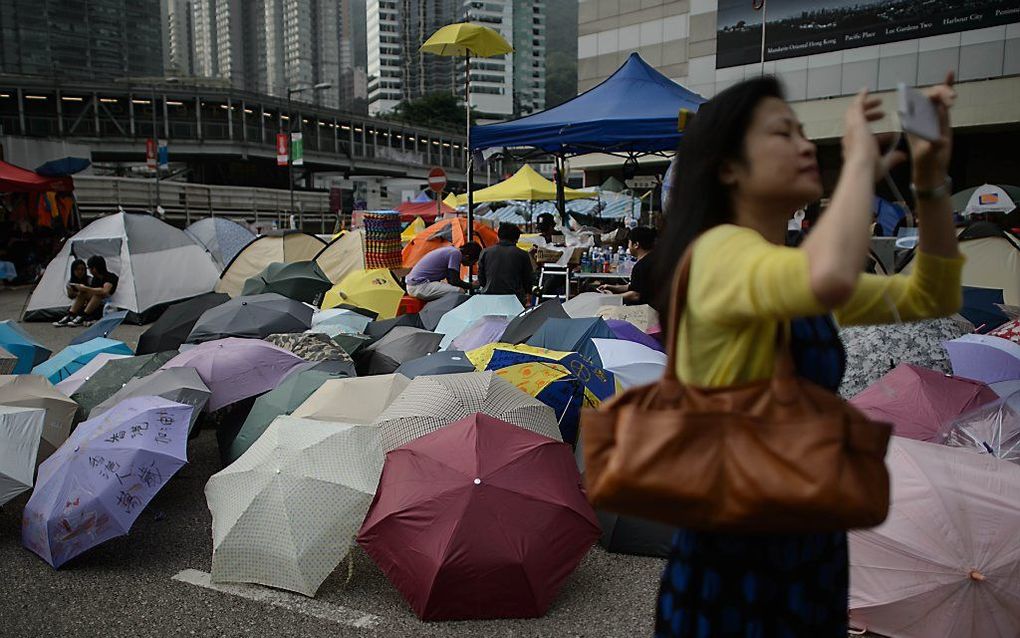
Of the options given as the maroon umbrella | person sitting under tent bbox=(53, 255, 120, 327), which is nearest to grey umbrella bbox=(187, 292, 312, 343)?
the maroon umbrella

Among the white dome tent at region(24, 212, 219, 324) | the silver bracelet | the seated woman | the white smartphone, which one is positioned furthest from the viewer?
the white dome tent at region(24, 212, 219, 324)

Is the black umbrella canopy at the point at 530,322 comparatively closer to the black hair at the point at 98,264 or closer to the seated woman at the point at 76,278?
the black hair at the point at 98,264

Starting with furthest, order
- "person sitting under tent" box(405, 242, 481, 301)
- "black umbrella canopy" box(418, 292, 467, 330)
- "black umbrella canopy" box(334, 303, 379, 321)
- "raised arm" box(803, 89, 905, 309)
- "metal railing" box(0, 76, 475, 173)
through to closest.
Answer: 1. "metal railing" box(0, 76, 475, 173)
2. "person sitting under tent" box(405, 242, 481, 301)
3. "black umbrella canopy" box(334, 303, 379, 321)
4. "black umbrella canopy" box(418, 292, 467, 330)
5. "raised arm" box(803, 89, 905, 309)

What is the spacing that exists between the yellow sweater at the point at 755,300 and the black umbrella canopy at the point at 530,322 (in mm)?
4368

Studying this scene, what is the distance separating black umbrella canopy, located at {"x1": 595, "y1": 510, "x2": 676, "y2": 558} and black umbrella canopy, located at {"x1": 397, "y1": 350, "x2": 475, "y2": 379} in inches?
53.4

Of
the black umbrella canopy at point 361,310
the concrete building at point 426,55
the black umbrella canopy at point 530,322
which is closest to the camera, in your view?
the black umbrella canopy at point 530,322

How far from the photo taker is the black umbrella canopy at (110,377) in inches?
213

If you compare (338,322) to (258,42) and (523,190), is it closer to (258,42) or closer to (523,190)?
(523,190)

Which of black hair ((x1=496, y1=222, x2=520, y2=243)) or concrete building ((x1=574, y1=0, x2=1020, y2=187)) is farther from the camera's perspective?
concrete building ((x1=574, y1=0, x2=1020, y2=187))

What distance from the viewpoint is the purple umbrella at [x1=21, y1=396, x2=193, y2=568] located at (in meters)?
3.85

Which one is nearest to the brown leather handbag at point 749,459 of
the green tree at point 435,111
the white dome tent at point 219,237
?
the white dome tent at point 219,237

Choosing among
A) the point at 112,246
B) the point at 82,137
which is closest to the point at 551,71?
the point at 82,137

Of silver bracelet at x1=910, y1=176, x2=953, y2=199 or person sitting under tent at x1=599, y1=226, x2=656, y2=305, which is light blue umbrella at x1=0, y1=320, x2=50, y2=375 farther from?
silver bracelet at x1=910, y1=176, x2=953, y2=199

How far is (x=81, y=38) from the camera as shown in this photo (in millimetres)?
81312
